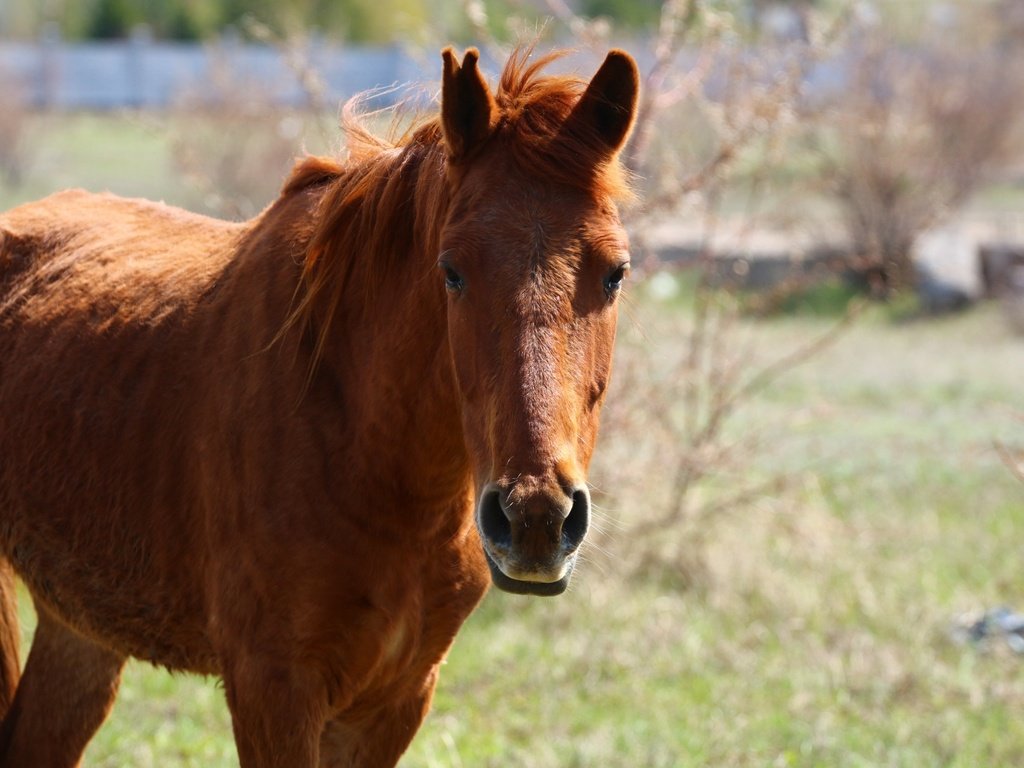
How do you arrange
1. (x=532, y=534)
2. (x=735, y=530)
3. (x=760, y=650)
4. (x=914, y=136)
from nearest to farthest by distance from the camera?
(x=532, y=534), (x=760, y=650), (x=735, y=530), (x=914, y=136)

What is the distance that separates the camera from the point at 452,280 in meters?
2.67

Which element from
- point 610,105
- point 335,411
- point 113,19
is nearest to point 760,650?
point 335,411

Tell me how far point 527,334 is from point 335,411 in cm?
75

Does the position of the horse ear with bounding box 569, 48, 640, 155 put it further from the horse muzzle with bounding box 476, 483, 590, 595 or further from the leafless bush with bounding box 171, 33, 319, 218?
the leafless bush with bounding box 171, 33, 319, 218

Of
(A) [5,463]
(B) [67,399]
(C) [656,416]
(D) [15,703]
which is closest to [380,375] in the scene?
(B) [67,399]

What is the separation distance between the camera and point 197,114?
1791 centimetres

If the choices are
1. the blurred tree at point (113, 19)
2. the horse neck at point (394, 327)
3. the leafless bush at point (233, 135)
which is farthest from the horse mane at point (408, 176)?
the blurred tree at point (113, 19)

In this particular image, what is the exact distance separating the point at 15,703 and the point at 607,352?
234 cm

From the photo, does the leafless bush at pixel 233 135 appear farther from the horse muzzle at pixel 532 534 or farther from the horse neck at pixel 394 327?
the horse muzzle at pixel 532 534

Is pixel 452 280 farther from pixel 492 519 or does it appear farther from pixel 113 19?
pixel 113 19

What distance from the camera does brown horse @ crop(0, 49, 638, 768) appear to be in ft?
8.49

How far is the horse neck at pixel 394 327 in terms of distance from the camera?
2951 mm

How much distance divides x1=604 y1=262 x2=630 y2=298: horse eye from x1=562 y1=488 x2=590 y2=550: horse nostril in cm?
48

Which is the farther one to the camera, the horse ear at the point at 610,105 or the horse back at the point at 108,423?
the horse back at the point at 108,423
